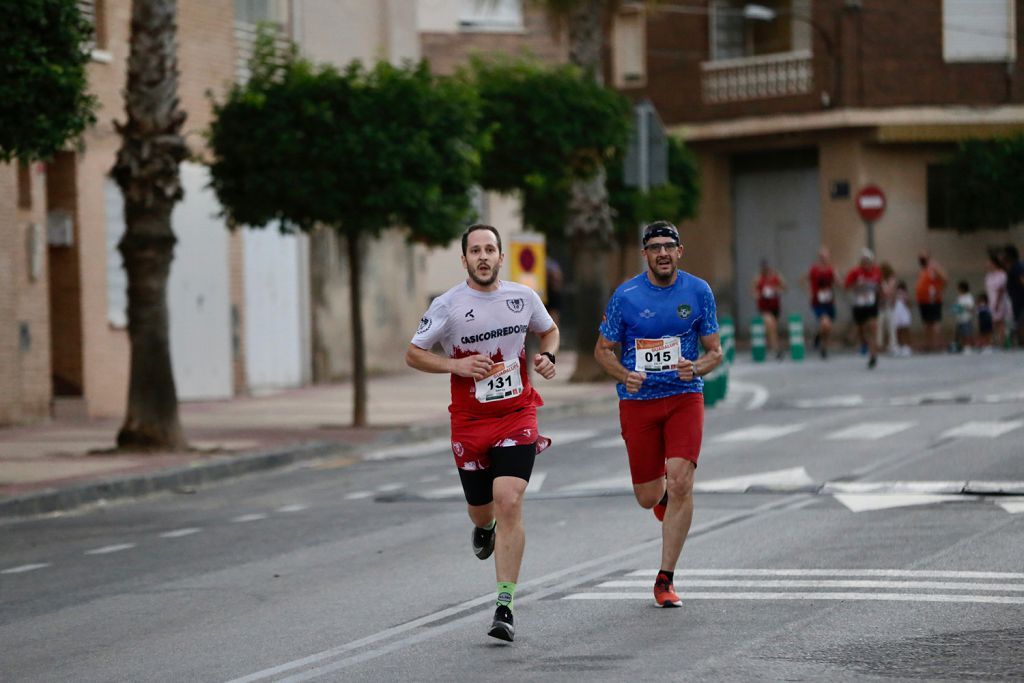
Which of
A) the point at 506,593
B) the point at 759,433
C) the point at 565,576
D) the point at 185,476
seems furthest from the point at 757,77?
A: the point at 506,593

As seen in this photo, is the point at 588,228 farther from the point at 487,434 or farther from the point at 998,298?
the point at 487,434

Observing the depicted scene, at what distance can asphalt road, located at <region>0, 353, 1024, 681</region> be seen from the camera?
8109 mm

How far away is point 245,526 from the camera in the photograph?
550 inches

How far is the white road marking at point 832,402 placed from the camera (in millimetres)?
22991

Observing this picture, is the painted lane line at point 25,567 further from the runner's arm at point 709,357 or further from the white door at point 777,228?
the white door at point 777,228

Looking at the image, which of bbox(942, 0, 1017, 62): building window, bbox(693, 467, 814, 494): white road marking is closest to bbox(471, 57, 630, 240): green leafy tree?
bbox(693, 467, 814, 494): white road marking

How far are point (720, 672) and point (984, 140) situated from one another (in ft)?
117

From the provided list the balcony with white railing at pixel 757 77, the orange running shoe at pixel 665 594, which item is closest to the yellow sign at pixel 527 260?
the balcony with white railing at pixel 757 77

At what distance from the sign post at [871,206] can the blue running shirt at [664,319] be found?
30137 millimetres

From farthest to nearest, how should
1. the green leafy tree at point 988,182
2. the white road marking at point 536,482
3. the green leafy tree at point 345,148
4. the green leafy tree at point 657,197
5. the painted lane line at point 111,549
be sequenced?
the green leafy tree at point 988,182, the green leafy tree at point 657,197, the green leafy tree at point 345,148, the white road marking at point 536,482, the painted lane line at point 111,549

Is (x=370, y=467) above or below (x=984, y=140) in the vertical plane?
below

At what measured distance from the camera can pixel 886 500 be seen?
13.4m

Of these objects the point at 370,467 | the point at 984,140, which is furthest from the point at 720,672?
the point at 984,140

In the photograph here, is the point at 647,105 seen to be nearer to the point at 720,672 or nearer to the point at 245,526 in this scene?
the point at 245,526
